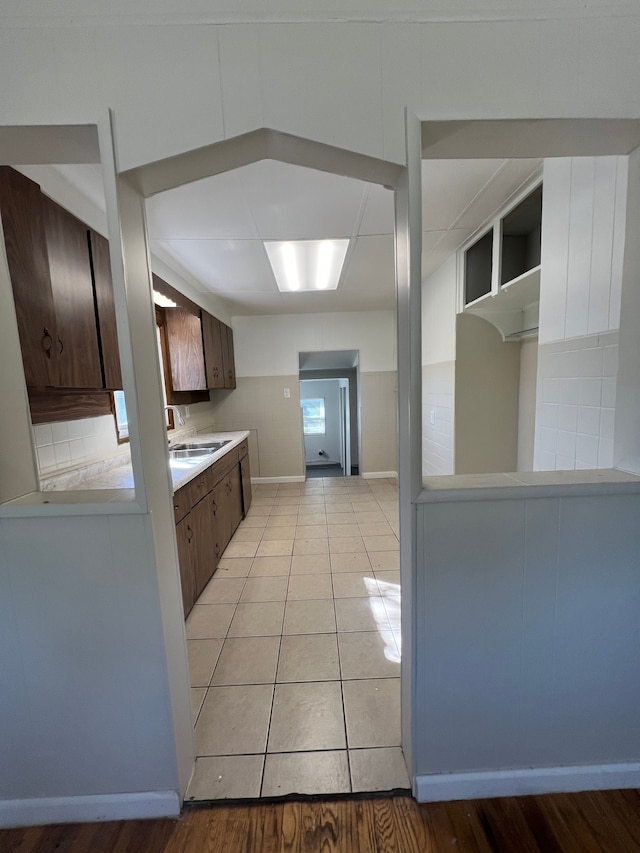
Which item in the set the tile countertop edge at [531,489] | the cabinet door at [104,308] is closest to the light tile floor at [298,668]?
the tile countertop edge at [531,489]

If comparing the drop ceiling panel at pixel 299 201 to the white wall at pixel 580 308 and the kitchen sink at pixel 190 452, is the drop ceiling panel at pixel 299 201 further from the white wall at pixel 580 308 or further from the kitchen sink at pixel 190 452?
the kitchen sink at pixel 190 452

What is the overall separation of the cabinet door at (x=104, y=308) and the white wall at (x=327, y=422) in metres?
7.63

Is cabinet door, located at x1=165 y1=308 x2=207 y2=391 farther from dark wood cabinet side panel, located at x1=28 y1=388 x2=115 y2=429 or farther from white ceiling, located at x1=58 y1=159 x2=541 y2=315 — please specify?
dark wood cabinet side panel, located at x1=28 y1=388 x2=115 y2=429

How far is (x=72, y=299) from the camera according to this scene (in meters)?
1.43

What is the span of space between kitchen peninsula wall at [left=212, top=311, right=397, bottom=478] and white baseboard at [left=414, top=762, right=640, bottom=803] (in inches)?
154

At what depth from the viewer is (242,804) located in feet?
3.67

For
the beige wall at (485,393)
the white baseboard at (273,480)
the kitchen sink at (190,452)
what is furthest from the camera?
the white baseboard at (273,480)

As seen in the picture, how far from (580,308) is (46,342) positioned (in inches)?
84.5

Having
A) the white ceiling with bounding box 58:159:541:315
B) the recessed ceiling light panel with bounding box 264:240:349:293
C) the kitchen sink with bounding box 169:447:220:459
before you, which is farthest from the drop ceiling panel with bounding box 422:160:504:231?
the kitchen sink with bounding box 169:447:220:459

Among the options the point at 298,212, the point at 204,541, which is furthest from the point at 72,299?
the point at 204,541

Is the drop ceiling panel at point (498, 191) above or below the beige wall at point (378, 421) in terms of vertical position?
above

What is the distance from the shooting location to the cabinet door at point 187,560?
198 cm

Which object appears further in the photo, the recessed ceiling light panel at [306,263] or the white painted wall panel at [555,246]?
the recessed ceiling light panel at [306,263]

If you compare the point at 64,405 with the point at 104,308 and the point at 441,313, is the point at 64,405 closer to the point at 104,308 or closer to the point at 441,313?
the point at 104,308
